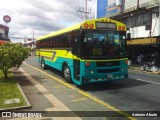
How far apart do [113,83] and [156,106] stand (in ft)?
15.2

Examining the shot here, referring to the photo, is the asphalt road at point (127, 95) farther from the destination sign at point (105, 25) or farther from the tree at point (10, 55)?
the tree at point (10, 55)

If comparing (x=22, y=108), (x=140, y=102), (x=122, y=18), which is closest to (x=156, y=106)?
(x=140, y=102)

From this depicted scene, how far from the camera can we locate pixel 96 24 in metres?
10.5

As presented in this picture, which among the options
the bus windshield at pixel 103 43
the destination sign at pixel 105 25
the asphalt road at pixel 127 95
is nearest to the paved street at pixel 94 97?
the asphalt road at pixel 127 95

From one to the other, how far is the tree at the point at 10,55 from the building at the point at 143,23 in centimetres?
1200

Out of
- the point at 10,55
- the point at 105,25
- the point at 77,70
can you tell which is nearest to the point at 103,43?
the point at 105,25

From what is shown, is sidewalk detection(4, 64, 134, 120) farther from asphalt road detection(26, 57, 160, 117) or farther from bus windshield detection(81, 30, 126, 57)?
bus windshield detection(81, 30, 126, 57)

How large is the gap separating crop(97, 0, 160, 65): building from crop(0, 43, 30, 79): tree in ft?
39.4

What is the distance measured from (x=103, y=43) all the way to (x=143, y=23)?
1478cm

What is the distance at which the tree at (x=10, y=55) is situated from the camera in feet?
39.9

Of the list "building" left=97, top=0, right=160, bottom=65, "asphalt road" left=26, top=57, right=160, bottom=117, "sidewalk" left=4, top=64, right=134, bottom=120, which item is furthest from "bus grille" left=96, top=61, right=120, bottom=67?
"building" left=97, top=0, right=160, bottom=65

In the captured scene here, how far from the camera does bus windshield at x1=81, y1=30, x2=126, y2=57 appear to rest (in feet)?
33.5

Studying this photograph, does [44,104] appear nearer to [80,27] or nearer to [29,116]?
[29,116]

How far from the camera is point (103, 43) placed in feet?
34.6
